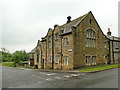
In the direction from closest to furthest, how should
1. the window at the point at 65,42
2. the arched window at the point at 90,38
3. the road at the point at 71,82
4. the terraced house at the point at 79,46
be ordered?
the road at the point at 71,82
the terraced house at the point at 79,46
the window at the point at 65,42
the arched window at the point at 90,38

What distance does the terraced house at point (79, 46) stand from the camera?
18.2 meters

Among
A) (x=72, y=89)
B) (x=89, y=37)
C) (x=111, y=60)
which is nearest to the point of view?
(x=72, y=89)

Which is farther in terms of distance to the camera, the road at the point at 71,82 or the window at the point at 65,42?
the window at the point at 65,42

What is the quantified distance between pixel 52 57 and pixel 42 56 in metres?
6.60

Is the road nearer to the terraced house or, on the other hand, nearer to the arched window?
the terraced house

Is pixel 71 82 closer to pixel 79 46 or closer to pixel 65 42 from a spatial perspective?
pixel 79 46

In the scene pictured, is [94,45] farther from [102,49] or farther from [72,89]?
[72,89]

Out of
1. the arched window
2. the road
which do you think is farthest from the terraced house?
the road

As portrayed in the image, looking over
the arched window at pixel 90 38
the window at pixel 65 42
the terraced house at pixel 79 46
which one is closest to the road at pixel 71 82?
the terraced house at pixel 79 46

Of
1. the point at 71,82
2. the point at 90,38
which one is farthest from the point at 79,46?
the point at 71,82

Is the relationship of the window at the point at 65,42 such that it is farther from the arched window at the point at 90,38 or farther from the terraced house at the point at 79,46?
the arched window at the point at 90,38

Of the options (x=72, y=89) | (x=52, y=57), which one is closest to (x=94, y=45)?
(x=52, y=57)

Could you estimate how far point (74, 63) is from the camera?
17.4m

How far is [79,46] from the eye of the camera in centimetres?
1855
